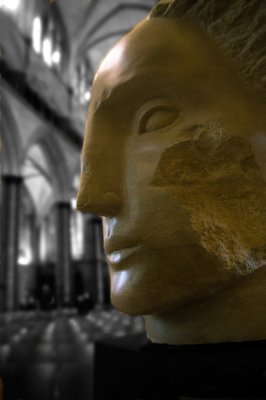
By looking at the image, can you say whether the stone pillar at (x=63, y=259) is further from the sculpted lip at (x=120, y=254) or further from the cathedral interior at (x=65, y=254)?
the sculpted lip at (x=120, y=254)

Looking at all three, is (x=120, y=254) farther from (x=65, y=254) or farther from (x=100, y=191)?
(x=65, y=254)

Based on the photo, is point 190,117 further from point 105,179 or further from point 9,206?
point 9,206

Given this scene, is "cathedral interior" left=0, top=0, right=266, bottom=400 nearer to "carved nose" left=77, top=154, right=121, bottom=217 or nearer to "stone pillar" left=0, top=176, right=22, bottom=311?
"stone pillar" left=0, top=176, right=22, bottom=311

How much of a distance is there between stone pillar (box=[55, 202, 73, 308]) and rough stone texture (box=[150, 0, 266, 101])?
532 inches

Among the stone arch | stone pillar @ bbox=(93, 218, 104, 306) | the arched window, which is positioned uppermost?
the arched window

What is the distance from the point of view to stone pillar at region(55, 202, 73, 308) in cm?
1417

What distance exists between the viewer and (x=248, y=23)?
4.22 ft

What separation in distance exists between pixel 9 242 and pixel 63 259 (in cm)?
385

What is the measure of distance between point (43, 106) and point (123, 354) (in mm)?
13382

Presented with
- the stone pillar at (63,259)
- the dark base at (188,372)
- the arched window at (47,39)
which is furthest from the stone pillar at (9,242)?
the dark base at (188,372)

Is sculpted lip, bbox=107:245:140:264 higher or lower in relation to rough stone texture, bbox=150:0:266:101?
lower

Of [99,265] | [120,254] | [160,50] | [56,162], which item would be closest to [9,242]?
[56,162]

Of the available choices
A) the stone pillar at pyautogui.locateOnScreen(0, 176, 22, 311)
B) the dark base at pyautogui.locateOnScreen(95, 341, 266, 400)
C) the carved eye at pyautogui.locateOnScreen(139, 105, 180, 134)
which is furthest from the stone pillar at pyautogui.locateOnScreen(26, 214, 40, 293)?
the carved eye at pyautogui.locateOnScreen(139, 105, 180, 134)

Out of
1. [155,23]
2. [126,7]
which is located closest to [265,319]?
[155,23]
